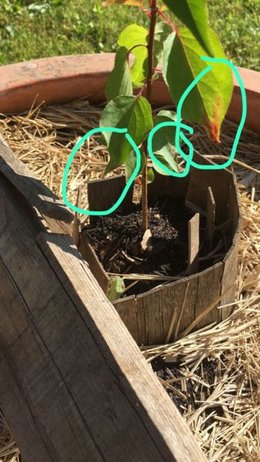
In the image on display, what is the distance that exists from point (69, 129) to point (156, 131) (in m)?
0.82

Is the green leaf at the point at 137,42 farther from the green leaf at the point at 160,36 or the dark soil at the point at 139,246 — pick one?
the dark soil at the point at 139,246

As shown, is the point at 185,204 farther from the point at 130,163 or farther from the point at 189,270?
the point at 130,163

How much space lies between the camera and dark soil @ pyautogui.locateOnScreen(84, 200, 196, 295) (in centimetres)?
157

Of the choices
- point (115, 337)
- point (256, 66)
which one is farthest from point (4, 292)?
point (256, 66)

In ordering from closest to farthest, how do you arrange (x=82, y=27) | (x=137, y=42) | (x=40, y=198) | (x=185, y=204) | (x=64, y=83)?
(x=40, y=198) → (x=137, y=42) → (x=185, y=204) → (x=64, y=83) → (x=82, y=27)

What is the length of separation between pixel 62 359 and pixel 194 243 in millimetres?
509

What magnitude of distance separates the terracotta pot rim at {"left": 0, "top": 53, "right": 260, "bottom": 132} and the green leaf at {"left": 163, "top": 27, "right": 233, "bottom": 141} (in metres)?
0.90

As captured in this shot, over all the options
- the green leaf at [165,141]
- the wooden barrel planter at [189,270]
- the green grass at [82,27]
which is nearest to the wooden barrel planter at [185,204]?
the wooden barrel planter at [189,270]

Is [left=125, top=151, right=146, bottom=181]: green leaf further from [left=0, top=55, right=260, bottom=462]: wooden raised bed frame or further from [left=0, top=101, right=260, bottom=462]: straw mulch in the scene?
[left=0, top=101, right=260, bottom=462]: straw mulch

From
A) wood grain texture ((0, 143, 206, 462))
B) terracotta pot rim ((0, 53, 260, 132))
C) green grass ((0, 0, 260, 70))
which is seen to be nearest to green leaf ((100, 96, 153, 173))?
wood grain texture ((0, 143, 206, 462))

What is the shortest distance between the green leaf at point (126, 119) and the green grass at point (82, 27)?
1628mm

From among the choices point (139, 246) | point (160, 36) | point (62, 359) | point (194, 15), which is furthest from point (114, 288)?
point (194, 15)

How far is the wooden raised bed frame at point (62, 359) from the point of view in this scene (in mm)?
941

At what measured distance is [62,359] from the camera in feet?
3.48
